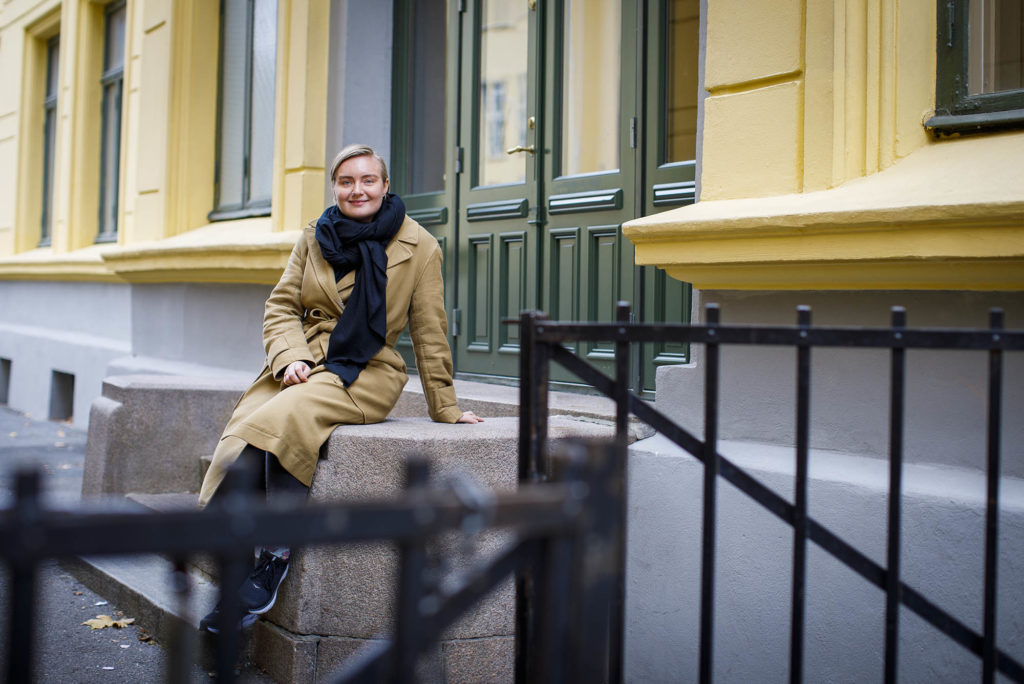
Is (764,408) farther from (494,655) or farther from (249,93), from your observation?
(249,93)

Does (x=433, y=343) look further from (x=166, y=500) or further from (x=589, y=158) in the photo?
(x=166, y=500)

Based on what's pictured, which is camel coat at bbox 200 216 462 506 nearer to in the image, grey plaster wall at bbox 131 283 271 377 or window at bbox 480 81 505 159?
window at bbox 480 81 505 159

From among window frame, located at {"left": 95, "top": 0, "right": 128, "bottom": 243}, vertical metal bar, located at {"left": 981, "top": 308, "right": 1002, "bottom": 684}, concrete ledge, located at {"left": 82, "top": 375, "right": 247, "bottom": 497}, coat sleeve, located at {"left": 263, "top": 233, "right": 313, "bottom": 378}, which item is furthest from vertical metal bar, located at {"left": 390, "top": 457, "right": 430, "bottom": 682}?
window frame, located at {"left": 95, "top": 0, "right": 128, "bottom": 243}

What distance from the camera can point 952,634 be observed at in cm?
208

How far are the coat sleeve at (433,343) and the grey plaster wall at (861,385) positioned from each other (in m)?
0.83

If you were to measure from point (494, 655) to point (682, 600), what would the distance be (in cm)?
72

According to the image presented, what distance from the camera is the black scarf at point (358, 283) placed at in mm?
3559

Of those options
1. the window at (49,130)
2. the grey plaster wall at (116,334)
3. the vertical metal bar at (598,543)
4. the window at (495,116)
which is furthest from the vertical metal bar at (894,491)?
the window at (49,130)

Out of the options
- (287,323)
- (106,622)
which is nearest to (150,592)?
(106,622)

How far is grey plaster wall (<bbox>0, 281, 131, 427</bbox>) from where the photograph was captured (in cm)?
858

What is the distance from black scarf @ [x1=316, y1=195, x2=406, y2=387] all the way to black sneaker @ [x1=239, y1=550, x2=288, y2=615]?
2.35 feet

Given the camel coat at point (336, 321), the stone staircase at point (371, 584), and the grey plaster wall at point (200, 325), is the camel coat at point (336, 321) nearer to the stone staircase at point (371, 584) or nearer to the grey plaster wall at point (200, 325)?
the stone staircase at point (371, 584)

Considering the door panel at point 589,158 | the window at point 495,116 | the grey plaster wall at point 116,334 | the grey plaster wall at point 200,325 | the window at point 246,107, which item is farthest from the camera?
the window at point 246,107

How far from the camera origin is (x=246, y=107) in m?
7.18
